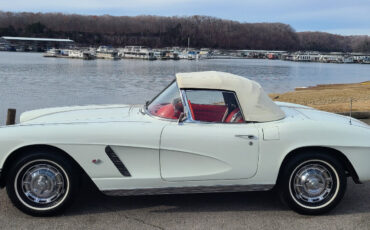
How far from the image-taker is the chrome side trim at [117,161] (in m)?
3.88

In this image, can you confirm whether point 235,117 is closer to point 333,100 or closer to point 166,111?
point 166,111

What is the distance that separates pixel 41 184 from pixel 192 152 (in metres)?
1.53

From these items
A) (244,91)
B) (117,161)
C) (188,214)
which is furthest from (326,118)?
(117,161)

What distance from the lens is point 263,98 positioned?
14.1 ft

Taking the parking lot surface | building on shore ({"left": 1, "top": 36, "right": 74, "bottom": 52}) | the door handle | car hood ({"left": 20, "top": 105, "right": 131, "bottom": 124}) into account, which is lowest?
the parking lot surface

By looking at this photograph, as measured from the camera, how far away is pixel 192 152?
3957 millimetres

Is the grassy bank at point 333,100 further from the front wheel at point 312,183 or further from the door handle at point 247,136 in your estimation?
the door handle at point 247,136

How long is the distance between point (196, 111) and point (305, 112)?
1.56 metres

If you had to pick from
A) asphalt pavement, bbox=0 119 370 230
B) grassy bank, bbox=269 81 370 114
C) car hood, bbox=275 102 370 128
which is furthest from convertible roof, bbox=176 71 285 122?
grassy bank, bbox=269 81 370 114

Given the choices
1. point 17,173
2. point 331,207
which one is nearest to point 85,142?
point 17,173

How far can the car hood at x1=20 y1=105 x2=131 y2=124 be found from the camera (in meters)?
4.18

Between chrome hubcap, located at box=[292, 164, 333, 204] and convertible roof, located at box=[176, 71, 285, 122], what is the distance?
0.65 meters

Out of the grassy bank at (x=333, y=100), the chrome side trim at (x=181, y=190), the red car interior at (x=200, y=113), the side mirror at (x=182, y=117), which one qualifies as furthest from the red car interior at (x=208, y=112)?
the grassy bank at (x=333, y=100)

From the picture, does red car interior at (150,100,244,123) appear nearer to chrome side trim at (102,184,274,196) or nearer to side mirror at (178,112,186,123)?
side mirror at (178,112,186,123)
